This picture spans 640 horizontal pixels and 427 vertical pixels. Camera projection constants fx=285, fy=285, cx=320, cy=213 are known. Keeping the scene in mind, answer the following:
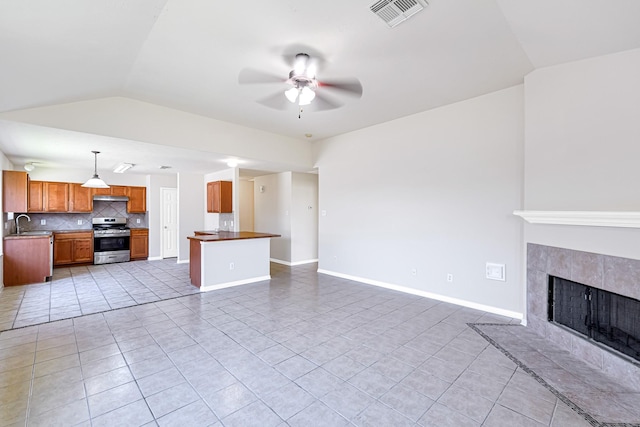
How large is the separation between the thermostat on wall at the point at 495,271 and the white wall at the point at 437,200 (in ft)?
0.20

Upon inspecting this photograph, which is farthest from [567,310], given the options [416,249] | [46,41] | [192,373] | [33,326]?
[33,326]

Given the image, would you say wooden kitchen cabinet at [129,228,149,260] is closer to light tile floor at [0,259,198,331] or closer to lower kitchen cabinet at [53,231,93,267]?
lower kitchen cabinet at [53,231,93,267]

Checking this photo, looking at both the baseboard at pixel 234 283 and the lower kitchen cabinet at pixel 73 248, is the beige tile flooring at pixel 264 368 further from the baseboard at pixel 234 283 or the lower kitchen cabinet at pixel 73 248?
the lower kitchen cabinet at pixel 73 248

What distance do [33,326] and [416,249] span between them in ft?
17.0

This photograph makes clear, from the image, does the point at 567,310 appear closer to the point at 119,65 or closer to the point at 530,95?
the point at 530,95

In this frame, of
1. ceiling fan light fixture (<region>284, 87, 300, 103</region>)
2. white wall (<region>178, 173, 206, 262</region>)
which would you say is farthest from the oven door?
ceiling fan light fixture (<region>284, 87, 300, 103</region>)

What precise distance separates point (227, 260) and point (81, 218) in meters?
5.22

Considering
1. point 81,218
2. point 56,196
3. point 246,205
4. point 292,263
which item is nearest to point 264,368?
point 292,263

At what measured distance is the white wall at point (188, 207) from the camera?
7.51m

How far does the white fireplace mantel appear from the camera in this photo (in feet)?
7.30

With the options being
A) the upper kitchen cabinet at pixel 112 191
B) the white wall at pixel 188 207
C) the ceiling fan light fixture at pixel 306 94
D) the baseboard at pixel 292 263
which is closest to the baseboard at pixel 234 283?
the baseboard at pixel 292 263

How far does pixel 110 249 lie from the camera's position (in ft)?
24.2

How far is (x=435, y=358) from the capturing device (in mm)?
2658

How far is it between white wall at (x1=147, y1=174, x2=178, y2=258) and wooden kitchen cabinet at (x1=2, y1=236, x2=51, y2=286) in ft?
8.44
